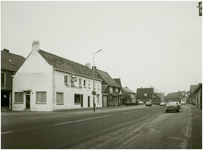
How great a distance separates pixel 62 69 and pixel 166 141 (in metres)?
25.9

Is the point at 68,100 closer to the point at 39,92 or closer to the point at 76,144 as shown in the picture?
the point at 39,92

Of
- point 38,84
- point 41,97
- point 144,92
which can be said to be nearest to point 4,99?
point 38,84

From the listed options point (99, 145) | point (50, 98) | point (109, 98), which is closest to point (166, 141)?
point (99, 145)

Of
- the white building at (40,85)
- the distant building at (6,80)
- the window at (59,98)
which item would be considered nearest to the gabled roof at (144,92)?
the white building at (40,85)

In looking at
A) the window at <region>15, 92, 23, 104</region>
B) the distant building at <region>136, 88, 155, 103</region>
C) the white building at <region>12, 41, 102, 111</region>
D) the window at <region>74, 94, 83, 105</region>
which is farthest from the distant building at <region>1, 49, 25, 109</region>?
the distant building at <region>136, 88, 155, 103</region>

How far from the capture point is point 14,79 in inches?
1271

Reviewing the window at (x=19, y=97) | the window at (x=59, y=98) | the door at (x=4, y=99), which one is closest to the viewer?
the window at (x=59, y=98)

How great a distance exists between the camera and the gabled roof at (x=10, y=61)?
3303 cm

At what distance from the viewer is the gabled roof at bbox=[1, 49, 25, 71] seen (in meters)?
33.0

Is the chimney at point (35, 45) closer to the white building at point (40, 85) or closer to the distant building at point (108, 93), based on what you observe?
the white building at point (40, 85)

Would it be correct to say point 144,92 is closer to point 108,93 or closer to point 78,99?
point 108,93

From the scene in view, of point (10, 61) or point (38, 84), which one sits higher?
point (10, 61)

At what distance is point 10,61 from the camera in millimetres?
35312

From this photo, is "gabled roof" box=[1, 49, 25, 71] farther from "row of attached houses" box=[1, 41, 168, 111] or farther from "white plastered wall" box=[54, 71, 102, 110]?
"white plastered wall" box=[54, 71, 102, 110]
